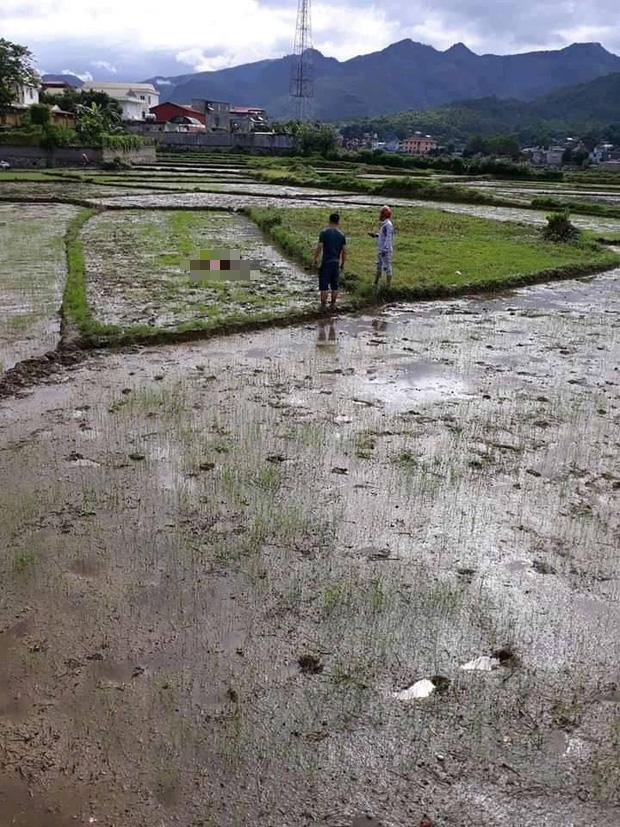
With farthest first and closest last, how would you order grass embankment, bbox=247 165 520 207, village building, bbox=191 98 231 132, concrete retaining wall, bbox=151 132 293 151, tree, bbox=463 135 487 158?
tree, bbox=463 135 487 158, village building, bbox=191 98 231 132, concrete retaining wall, bbox=151 132 293 151, grass embankment, bbox=247 165 520 207

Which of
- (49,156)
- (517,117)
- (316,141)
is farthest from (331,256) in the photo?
(517,117)

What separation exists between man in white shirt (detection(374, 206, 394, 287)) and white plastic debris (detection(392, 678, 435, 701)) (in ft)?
32.2

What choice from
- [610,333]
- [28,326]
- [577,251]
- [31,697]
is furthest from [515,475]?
[577,251]

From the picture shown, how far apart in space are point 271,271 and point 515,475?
33.6 feet

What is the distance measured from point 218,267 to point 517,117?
7608 inches

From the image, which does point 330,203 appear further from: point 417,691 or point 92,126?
point 417,691

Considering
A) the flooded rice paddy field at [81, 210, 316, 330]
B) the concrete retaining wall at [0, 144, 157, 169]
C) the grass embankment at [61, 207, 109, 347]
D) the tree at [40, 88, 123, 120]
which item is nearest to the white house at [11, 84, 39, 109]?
the tree at [40, 88, 123, 120]

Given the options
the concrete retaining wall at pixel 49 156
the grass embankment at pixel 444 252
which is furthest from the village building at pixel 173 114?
the grass embankment at pixel 444 252

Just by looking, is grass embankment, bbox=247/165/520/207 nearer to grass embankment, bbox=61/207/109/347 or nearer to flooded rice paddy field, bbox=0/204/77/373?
flooded rice paddy field, bbox=0/204/77/373

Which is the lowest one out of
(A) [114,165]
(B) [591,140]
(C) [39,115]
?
(A) [114,165]

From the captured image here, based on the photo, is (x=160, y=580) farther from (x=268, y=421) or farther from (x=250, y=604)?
(x=268, y=421)

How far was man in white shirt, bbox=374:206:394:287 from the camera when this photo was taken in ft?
41.0

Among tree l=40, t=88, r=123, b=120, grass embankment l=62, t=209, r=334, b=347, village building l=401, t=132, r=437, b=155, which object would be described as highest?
tree l=40, t=88, r=123, b=120

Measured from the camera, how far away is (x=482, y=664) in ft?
12.8
